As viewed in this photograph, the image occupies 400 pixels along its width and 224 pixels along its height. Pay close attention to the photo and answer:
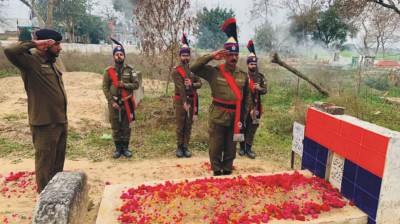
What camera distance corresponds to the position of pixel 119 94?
550 cm

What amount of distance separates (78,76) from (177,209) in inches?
500

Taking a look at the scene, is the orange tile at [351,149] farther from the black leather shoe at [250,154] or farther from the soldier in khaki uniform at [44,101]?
the soldier in khaki uniform at [44,101]

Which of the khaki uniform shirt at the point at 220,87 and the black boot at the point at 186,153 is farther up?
the khaki uniform shirt at the point at 220,87

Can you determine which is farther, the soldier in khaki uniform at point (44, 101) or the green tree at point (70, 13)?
the green tree at point (70, 13)

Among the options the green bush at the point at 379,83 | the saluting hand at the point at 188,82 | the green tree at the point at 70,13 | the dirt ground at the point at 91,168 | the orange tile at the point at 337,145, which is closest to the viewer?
the orange tile at the point at 337,145

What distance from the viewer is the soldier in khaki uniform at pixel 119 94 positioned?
5.46m

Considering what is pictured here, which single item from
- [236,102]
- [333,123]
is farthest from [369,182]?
[236,102]

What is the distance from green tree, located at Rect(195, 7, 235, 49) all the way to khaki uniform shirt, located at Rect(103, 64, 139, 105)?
24404mm

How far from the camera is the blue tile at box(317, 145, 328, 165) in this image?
3.50 meters

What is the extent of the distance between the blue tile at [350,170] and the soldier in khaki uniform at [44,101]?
10.0ft

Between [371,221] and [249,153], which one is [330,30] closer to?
[249,153]

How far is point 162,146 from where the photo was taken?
250 inches

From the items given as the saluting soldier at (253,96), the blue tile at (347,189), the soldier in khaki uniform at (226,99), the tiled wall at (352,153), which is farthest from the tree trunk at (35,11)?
the blue tile at (347,189)

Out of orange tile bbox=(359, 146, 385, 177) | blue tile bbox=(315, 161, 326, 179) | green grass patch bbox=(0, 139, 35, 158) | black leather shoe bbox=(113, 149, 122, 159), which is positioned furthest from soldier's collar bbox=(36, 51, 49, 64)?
orange tile bbox=(359, 146, 385, 177)
